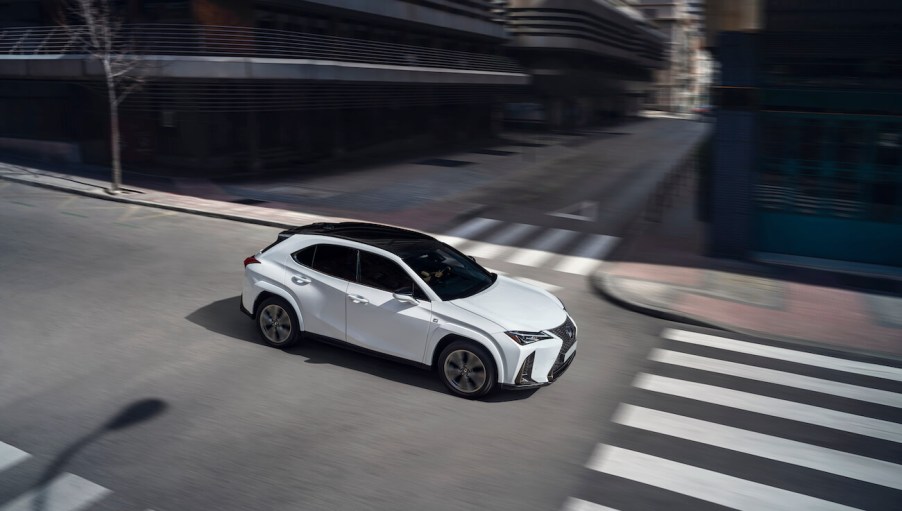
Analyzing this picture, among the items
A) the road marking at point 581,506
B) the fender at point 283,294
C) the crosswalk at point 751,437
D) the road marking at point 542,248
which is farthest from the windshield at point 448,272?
the road marking at point 542,248

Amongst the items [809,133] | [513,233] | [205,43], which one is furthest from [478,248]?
[205,43]

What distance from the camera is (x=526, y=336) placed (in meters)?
8.78

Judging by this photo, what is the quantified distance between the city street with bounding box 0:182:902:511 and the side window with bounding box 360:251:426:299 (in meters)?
1.17

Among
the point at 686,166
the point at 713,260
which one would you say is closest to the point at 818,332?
the point at 713,260

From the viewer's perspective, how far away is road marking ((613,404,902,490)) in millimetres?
7543

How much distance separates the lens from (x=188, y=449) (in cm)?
764

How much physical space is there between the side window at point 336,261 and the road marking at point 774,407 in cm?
401

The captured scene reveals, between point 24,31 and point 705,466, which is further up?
point 24,31

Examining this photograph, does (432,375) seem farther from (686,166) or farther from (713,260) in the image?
(686,166)

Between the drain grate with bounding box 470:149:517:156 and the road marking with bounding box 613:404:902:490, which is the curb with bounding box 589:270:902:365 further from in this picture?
the drain grate with bounding box 470:149:517:156

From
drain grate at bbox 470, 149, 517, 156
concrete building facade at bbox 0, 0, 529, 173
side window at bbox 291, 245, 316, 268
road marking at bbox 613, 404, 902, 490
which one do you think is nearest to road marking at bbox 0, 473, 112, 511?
side window at bbox 291, 245, 316, 268

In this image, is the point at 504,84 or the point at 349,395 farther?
the point at 504,84

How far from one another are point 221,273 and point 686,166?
26.9 metres

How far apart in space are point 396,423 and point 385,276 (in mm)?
2000
